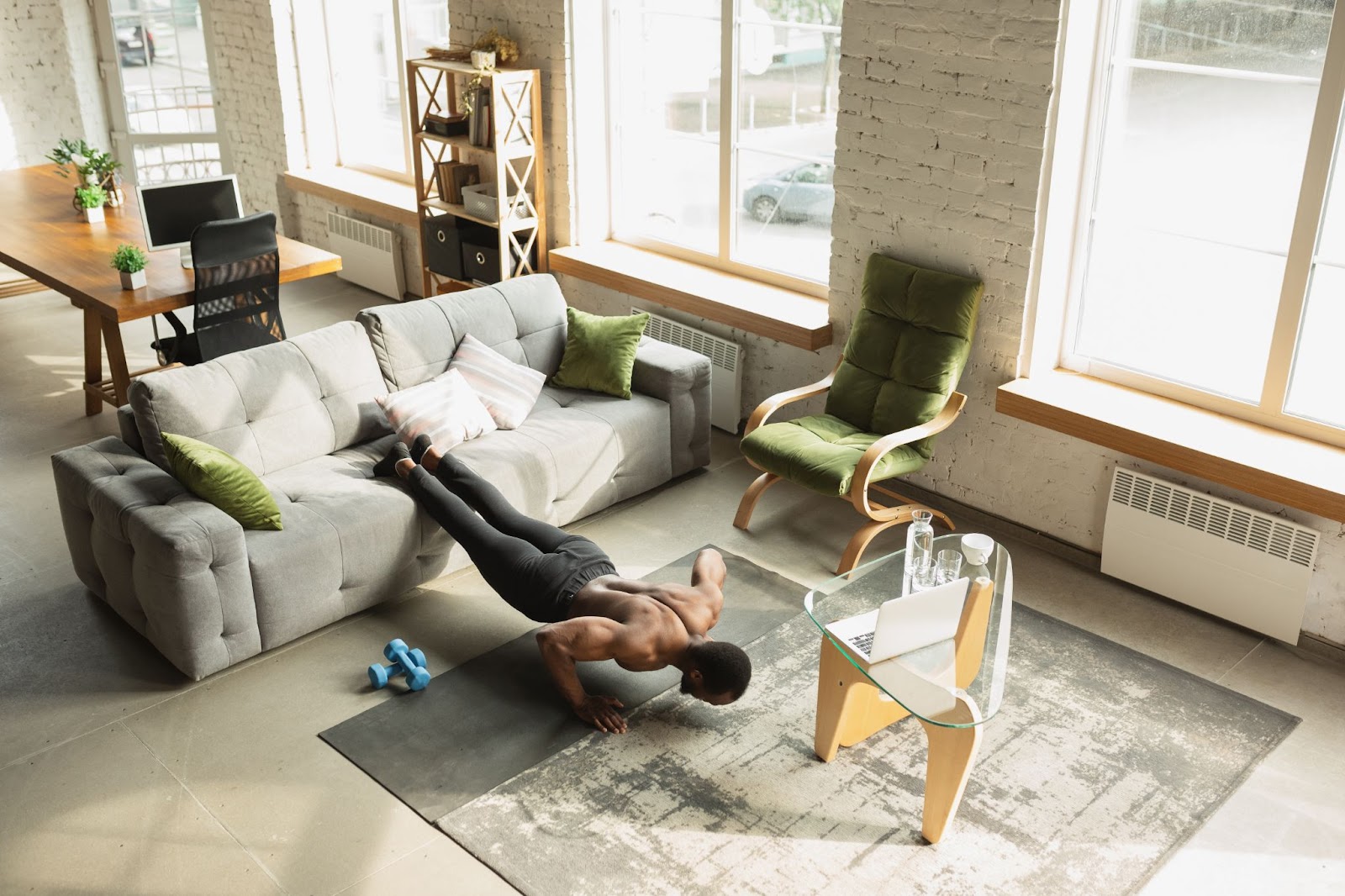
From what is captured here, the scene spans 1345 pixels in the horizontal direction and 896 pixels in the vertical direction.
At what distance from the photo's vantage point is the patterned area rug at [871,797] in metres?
3.48

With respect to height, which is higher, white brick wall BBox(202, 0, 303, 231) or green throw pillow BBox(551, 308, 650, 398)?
white brick wall BBox(202, 0, 303, 231)

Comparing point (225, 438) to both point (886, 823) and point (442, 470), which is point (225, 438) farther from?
point (886, 823)

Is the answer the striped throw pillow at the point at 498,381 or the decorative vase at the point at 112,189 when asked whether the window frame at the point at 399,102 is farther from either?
the striped throw pillow at the point at 498,381

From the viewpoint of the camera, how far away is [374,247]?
822 centimetres

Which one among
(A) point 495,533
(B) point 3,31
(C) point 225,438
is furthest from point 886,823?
(B) point 3,31

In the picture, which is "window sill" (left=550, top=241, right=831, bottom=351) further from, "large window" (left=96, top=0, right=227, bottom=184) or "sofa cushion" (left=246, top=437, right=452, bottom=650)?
"large window" (left=96, top=0, right=227, bottom=184)

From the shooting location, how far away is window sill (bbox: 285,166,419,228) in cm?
780

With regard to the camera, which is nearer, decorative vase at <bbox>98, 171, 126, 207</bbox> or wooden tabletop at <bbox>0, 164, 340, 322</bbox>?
wooden tabletop at <bbox>0, 164, 340, 322</bbox>

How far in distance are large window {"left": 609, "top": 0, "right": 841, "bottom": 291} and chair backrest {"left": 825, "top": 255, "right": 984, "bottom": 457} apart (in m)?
0.75

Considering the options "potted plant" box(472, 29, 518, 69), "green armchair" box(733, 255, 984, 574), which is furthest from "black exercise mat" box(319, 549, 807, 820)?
"potted plant" box(472, 29, 518, 69)

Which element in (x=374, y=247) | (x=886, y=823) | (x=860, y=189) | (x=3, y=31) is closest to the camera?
(x=886, y=823)

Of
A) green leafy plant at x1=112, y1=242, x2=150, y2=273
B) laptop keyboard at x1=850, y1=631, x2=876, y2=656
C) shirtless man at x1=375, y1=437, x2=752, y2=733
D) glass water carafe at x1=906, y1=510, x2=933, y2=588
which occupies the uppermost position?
green leafy plant at x1=112, y1=242, x2=150, y2=273

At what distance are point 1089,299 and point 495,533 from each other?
263 cm

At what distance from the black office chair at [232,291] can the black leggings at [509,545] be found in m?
1.64
